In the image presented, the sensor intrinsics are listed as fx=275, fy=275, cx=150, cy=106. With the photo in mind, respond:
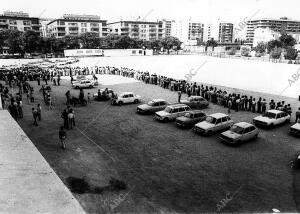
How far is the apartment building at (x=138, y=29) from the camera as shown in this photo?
126 metres

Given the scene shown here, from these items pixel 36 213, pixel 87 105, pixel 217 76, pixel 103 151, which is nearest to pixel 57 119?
pixel 87 105

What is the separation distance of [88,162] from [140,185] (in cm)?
336

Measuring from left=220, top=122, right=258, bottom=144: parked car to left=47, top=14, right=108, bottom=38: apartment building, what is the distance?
104 metres

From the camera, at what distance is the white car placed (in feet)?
64.1

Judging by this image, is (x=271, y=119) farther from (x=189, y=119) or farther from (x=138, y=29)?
(x=138, y=29)

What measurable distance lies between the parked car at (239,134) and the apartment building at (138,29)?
112834 mm

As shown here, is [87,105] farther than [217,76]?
No

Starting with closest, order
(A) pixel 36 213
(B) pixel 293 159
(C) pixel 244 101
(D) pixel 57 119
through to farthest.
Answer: (A) pixel 36 213 → (B) pixel 293 159 → (D) pixel 57 119 → (C) pixel 244 101

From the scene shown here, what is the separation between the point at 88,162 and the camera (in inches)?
535

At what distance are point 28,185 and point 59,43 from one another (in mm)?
82675

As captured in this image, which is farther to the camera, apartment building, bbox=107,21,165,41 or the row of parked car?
apartment building, bbox=107,21,165,41

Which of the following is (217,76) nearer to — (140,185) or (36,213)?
(140,185)

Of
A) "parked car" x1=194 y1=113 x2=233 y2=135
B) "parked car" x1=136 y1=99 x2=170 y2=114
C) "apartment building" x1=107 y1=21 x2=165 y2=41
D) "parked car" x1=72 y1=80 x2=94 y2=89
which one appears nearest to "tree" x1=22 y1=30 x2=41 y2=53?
"apartment building" x1=107 y1=21 x2=165 y2=41

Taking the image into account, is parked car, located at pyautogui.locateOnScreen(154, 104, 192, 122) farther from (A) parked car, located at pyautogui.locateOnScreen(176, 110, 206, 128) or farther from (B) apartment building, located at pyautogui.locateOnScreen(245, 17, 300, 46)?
A: (B) apartment building, located at pyautogui.locateOnScreen(245, 17, 300, 46)
